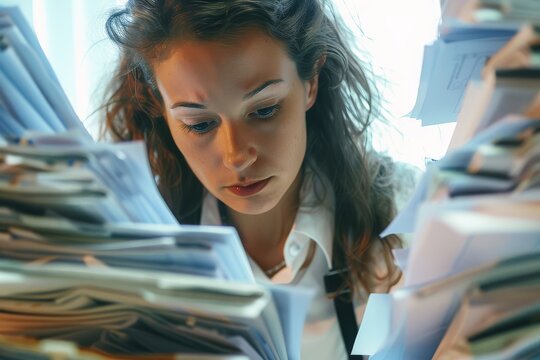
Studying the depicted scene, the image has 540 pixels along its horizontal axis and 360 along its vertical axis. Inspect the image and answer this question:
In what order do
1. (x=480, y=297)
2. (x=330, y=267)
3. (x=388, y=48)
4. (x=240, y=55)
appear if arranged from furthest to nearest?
(x=388, y=48) < (x=330, y=267) < (x=240, y=55) < (x=480, y=297)

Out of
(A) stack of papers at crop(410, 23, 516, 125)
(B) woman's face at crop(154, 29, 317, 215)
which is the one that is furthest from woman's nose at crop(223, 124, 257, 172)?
(A) stack of papers at crop(410, 23, 516, 125)

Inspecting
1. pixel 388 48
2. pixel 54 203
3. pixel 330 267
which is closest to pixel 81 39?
pixel 388 48

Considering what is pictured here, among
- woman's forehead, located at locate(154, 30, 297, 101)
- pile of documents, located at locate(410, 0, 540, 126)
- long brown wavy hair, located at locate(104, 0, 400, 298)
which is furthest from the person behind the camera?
long brown wavy hair, located at locate(104, 0, 400, 298)

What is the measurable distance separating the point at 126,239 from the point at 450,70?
237mm

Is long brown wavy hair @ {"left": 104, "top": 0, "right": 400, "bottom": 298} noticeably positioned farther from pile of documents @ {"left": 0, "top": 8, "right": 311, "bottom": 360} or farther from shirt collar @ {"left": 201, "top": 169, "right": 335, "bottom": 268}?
pile of documents @ {"left": 0, "top": 8, "right": 311, "bottom": 360}

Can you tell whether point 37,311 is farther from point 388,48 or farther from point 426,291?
point 388,48

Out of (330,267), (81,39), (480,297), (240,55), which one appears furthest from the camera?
(81,39)

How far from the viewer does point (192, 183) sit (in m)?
0.98

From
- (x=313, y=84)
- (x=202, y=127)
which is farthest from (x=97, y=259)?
(x=313, y=84)

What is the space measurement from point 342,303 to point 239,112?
0.36 metres

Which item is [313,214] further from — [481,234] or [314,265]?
[481,234]

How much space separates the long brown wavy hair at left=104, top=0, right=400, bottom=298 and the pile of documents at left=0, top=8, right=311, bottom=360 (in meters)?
0.38

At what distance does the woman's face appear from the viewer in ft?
2.22

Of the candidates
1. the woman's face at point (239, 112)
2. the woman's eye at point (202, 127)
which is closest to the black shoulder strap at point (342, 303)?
the woman's face at point (239, 112)
